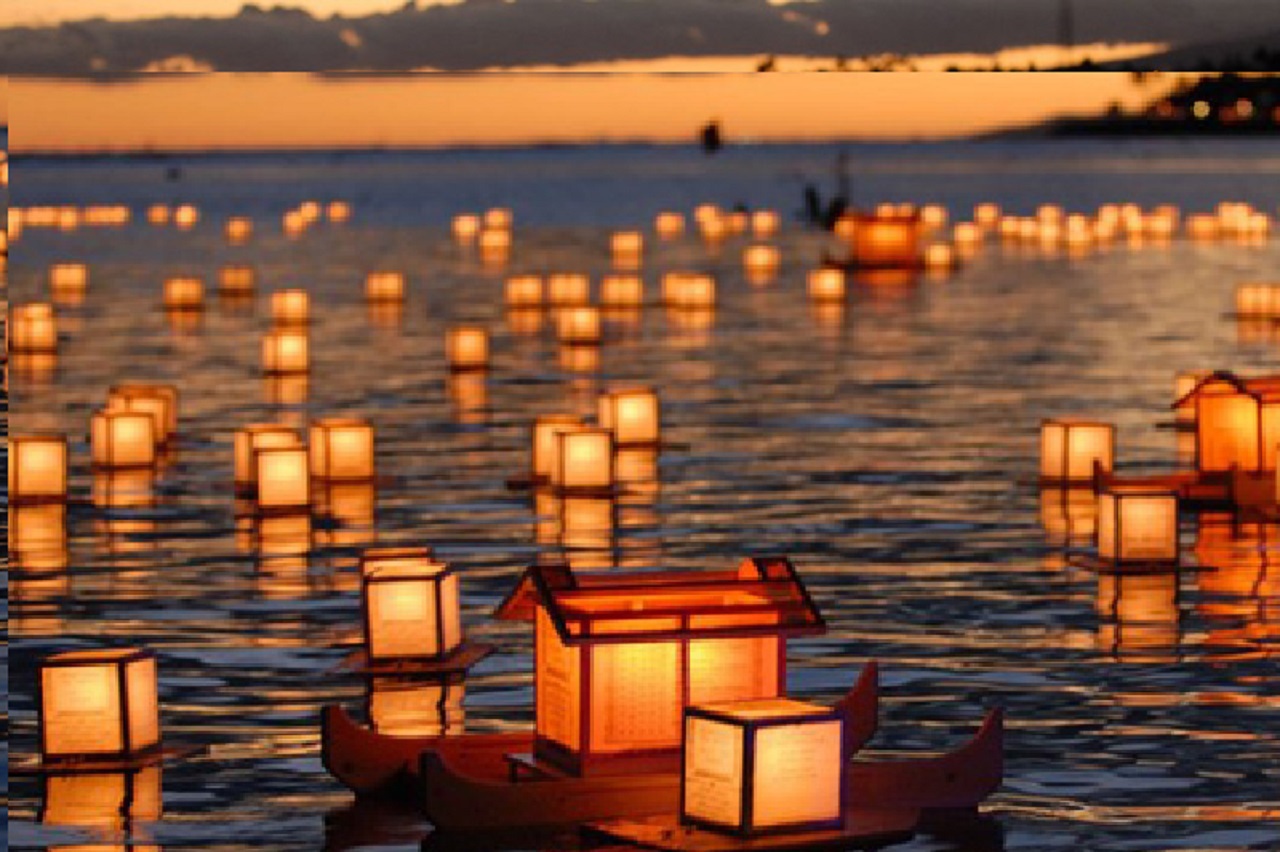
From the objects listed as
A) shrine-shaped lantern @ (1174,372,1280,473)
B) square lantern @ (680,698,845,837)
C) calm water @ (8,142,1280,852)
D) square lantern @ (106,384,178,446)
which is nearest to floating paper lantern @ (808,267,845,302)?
calm water @ (8,142,1280,852)

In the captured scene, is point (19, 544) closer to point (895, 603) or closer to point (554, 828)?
point (895, 603)

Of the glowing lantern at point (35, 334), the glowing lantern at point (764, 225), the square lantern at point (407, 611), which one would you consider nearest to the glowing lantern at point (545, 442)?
the square lantern at point (407, 611)

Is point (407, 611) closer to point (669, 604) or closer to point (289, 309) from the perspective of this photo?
point (669, 604)

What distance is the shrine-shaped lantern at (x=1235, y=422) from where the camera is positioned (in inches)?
881

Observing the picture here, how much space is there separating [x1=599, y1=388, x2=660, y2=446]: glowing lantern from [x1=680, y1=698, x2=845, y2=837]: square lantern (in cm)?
1559

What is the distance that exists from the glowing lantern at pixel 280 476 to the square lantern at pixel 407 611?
703 cm

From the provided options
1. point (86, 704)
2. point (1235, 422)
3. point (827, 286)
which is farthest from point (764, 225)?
point (86, 704)

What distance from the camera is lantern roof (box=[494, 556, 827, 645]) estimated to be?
491 inches

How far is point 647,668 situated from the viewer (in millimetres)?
12469

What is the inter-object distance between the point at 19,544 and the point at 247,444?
3.14m

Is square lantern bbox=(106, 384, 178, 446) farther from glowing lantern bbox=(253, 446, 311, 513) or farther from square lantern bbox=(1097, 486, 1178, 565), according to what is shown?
square lantern bbox=(1097, 486, 1178, 565)

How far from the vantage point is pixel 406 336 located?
140ft

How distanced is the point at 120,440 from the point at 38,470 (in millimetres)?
2517

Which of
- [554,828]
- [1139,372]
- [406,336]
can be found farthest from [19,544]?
[406,336]
